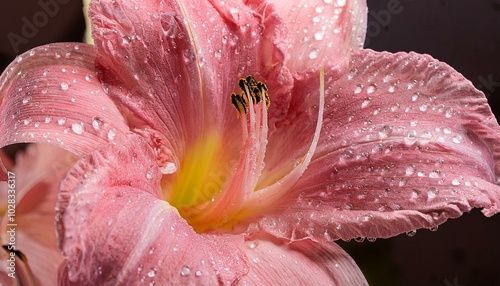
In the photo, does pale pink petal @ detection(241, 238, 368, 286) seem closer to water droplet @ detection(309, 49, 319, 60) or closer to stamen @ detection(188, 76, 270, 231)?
stamen @ detection(188, 76, 270, 231)

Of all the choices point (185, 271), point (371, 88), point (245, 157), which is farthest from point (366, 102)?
point (185, 271)

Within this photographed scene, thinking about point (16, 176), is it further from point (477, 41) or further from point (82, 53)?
point (477, 41)

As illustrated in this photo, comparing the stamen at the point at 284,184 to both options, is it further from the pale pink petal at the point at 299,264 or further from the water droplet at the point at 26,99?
the water droplet at the point at 26,99

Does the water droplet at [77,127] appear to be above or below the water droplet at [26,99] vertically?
below

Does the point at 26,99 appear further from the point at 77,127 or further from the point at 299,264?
the point at 299,264

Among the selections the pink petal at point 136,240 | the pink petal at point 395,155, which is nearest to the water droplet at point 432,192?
the pink petal at point 395,155
